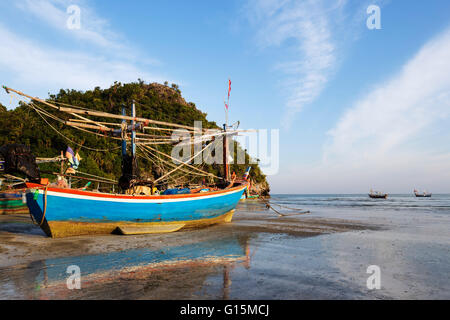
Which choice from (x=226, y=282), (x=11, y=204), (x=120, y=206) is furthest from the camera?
(x=11, y=204)

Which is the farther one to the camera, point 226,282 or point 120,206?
point 120,206

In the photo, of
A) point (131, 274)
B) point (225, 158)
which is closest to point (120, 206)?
point (131, 274)

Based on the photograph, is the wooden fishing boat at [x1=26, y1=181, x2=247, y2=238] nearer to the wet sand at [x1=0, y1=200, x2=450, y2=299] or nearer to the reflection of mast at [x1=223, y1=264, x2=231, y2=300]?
the wet sand at [x1=0, y1=200, x2=450, y2=299]

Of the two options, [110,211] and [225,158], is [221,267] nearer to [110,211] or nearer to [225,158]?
[110,211]

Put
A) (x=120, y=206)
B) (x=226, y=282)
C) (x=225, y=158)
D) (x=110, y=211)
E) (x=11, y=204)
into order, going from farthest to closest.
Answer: (x=11, y=204), (x=225, y=158), (x=120, y=206), (x=110, y=211), (x=226, y=282)

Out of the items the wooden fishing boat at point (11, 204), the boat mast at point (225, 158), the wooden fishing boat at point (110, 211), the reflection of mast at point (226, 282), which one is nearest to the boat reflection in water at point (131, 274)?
the reflection of mast at point (226, 282)

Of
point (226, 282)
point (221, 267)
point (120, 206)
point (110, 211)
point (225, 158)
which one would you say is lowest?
point (221, 267)

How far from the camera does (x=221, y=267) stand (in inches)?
265

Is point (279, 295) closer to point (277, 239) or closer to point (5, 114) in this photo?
point (277, 239)

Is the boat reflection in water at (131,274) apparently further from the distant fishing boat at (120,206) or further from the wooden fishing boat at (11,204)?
the wooden fishing boat at (11,204)

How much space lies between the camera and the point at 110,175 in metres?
41.9

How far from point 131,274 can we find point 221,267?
225 centimetres

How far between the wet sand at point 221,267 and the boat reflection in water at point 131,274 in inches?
0.8
